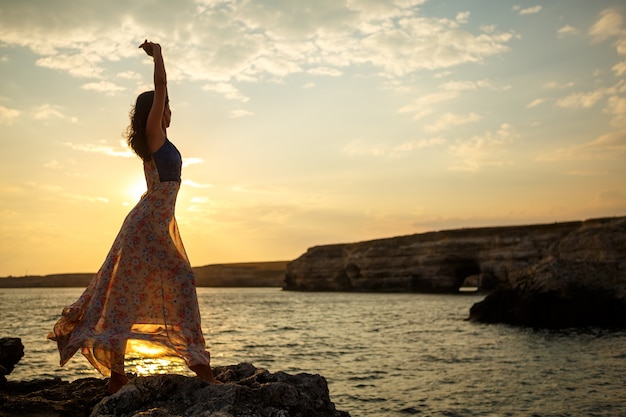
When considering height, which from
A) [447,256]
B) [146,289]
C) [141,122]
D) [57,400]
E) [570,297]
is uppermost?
[141,122]

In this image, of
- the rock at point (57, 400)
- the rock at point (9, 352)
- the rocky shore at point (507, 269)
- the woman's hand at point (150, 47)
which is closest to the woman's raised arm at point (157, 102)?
the woman's hand at point (150, 47)

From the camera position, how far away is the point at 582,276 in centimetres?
2631

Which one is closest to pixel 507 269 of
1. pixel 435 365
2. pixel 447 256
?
pixel 447 256

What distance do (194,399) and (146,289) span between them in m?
1.00

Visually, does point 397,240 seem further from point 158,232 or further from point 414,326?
point 158,232

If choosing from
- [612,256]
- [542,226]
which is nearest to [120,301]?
[612,256]

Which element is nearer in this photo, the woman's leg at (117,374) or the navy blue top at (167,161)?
the woman's leg at (117,374)

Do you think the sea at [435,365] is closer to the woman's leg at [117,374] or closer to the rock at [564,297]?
the rock at [564,297]

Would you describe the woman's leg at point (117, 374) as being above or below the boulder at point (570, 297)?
above

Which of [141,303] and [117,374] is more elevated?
[141,303]

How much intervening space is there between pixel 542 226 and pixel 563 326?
46.9 metres

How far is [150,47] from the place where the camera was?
15.3 ft

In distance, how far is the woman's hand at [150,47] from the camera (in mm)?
4617

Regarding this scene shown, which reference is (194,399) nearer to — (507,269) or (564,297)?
(564,297)
